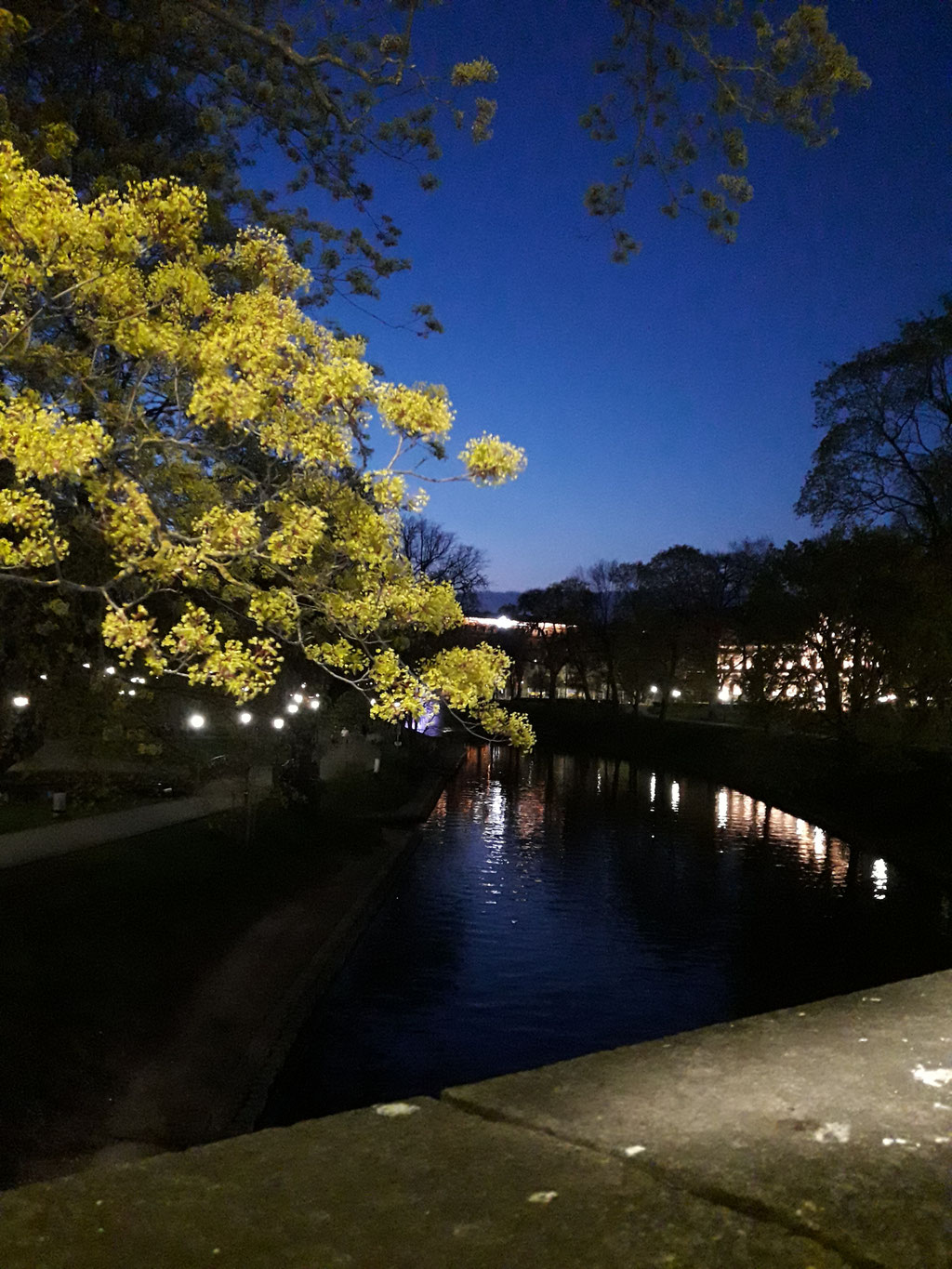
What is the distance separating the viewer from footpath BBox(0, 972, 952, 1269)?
8.24ft

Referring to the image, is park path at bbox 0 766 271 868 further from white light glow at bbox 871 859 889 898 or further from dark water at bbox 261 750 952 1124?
white light glow at bbox 871 859 889 898

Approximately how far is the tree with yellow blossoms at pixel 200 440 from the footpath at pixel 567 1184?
4.29m

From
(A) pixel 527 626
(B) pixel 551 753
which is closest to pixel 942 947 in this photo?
(B) pixel 551 753

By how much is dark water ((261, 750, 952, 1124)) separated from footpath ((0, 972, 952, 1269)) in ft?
31.8

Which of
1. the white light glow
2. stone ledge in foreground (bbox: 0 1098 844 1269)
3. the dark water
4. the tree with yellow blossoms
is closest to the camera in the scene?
stone ledge in foreground (bbox: 0 1098 844 1269)

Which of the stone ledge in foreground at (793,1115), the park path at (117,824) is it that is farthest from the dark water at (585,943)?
the stone ledge in foreground at (793,1115)

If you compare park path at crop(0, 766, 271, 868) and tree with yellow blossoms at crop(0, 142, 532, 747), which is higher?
tree with yellow blossoms at crop(0, 142, 532, 747)

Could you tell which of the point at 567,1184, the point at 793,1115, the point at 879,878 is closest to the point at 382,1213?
the point at 567,1184

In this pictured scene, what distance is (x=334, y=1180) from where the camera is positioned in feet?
9.36

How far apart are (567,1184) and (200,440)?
301 inches

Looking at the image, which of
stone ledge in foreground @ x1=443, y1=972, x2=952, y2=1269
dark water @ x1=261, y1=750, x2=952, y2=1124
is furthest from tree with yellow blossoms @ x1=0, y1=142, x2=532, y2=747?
dark water @ x1=261, y1=750, x2=952, y2=1124

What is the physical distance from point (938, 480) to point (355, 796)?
19.7m

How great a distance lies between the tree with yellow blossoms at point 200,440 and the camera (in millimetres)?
6758

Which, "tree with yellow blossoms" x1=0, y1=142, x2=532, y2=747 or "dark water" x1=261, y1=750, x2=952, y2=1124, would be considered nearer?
→ "tree with yellow blossoms" x1=0, y1=142, x2=532, y2=747
